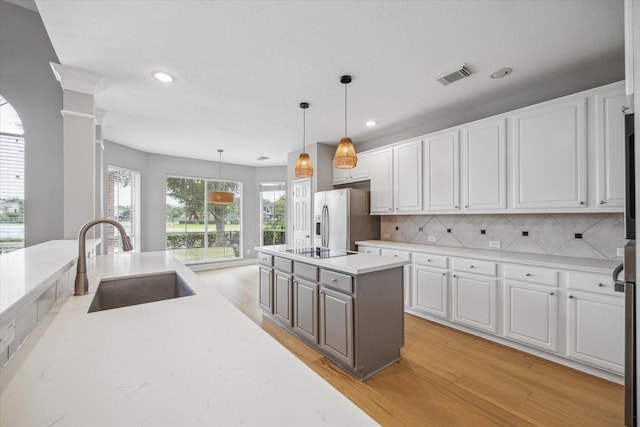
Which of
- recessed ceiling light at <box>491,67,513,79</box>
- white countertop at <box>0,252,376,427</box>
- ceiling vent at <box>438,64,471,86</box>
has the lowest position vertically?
white countertop at <box>0,252,376,427</box>

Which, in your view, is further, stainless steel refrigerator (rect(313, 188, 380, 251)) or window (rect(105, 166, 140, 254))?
window (rect(105, 166, 140, 254))

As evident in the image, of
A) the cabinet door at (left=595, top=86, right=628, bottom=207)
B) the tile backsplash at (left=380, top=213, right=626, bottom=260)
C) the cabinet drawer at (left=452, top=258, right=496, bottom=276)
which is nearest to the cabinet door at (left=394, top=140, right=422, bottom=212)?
the tile backsplash at (left=380, top=213, right=626, bottom=260)

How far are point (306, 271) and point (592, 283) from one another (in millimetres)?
2331

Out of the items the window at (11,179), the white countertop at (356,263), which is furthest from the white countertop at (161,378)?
the window at (11,179)

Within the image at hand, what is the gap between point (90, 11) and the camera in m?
1.76

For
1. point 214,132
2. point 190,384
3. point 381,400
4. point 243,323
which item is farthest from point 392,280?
point 214,132

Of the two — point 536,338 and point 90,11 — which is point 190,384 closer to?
point 90,11

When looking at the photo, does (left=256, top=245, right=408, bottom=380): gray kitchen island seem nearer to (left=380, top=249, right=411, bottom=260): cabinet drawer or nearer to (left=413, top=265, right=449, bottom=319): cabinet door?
(left=413, top=265, right=449, bottom=319): cabinet door

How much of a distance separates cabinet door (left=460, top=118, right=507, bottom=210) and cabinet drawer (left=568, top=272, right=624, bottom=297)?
88 centimetres

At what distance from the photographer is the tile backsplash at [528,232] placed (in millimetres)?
2449

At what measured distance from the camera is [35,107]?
2.79 m

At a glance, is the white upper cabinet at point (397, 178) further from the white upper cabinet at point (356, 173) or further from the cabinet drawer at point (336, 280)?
the cabinet drawer at point (336, 280)

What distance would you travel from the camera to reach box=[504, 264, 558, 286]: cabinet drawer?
233 cm

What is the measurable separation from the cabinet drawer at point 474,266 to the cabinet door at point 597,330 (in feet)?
1.98
